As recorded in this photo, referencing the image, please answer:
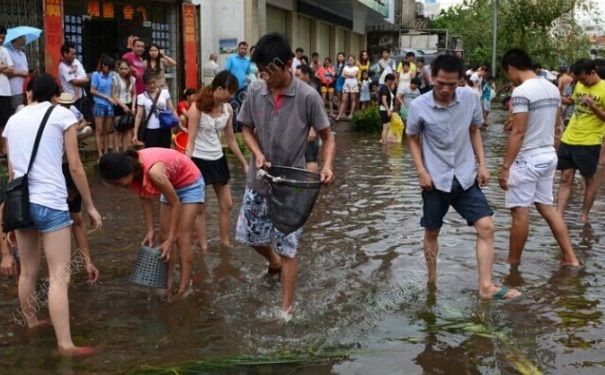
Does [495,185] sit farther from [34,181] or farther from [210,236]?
[34,181]

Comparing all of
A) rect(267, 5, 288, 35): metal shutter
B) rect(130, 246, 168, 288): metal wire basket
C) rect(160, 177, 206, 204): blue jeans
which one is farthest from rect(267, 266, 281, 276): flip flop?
rect(267, 5, 288, 35): metal shutter

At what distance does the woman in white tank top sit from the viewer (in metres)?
6.98

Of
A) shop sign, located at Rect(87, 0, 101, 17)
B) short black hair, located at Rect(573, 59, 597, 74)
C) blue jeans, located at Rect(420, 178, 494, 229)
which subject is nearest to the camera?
blue jeans, located at Rect(420, 178, 494, 229)

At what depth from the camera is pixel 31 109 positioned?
479 centimetres

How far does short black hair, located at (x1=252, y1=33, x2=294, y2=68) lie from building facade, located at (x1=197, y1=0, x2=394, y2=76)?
3986mm

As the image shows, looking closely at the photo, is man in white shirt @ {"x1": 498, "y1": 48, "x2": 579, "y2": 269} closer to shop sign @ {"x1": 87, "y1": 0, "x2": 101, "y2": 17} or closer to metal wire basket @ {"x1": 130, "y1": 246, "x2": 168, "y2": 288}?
metal wire basket @ {"x1": 130, "y1": 246, "x2": 168, "y2": 288}

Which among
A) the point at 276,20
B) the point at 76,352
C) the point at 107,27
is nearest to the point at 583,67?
the point at 76,352

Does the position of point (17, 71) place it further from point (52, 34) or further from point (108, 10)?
point (108, 10)

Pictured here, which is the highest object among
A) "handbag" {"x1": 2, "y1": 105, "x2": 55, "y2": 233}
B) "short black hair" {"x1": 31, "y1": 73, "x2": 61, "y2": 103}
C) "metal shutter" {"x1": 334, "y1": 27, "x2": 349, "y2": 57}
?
"metal shutter" {"x1": 334, "y1": 27, "x2": 349, "y2": 57}

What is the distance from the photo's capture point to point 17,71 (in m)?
11.1

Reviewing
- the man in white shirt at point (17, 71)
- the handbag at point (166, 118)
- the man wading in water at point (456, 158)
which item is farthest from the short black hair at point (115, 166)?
the man in white shirt at point (17, 71)

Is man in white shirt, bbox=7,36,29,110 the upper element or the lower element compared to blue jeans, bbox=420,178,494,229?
upper

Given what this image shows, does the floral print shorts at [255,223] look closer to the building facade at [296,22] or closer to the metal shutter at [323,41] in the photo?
the building facade at [296,22]

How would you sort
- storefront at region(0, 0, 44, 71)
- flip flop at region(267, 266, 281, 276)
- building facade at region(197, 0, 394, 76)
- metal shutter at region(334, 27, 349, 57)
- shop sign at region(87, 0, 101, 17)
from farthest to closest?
metal shutter at region(334, 27, 349, 57) → building facade at region(197, 0, 394, 76) → shop sign at region(87, 0, 101, 17) → storefront at region(0, 0, 44, 71) → flip flop at region(267, 266, 281, 276)
